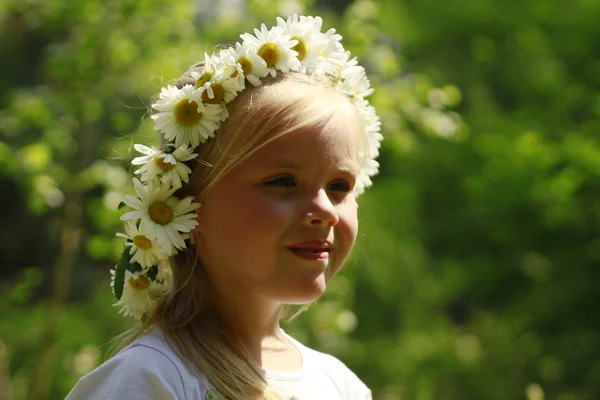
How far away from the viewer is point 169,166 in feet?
6.19

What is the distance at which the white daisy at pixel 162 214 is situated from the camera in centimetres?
184

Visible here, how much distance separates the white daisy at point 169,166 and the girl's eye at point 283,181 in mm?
214

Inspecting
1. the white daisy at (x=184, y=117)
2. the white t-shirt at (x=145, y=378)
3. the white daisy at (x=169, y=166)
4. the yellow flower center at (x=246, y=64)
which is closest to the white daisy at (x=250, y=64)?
the yellow flower center at (x=246, y=64)

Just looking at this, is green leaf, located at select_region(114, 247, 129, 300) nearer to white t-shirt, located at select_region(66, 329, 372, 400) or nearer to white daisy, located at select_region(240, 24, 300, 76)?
white t-shirt, located at select_region(66, 329, 372, 400)

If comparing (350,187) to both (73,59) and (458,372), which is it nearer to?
(73,59)

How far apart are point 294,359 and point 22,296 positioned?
10.1 feet

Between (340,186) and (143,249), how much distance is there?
51 centimetres

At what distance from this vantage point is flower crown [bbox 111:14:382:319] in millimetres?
1864

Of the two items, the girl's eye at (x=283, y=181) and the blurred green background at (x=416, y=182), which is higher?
the girl's eye at (x=283, y=181)

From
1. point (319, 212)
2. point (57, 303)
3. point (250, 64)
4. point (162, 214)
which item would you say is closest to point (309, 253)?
point (319, 212)

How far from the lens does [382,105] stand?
4184 mm

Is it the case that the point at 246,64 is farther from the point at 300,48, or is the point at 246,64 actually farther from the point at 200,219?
the point at 200,219

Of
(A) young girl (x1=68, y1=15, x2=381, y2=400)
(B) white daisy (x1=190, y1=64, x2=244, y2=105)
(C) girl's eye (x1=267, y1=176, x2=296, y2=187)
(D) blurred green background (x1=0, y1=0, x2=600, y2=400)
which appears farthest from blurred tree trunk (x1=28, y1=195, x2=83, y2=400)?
(C) girl's eye (x1=267, y1=176, x2=296, y2=187)

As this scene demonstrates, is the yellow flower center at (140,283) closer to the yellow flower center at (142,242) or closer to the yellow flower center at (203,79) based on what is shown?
the yellow flower center at (142,242)
